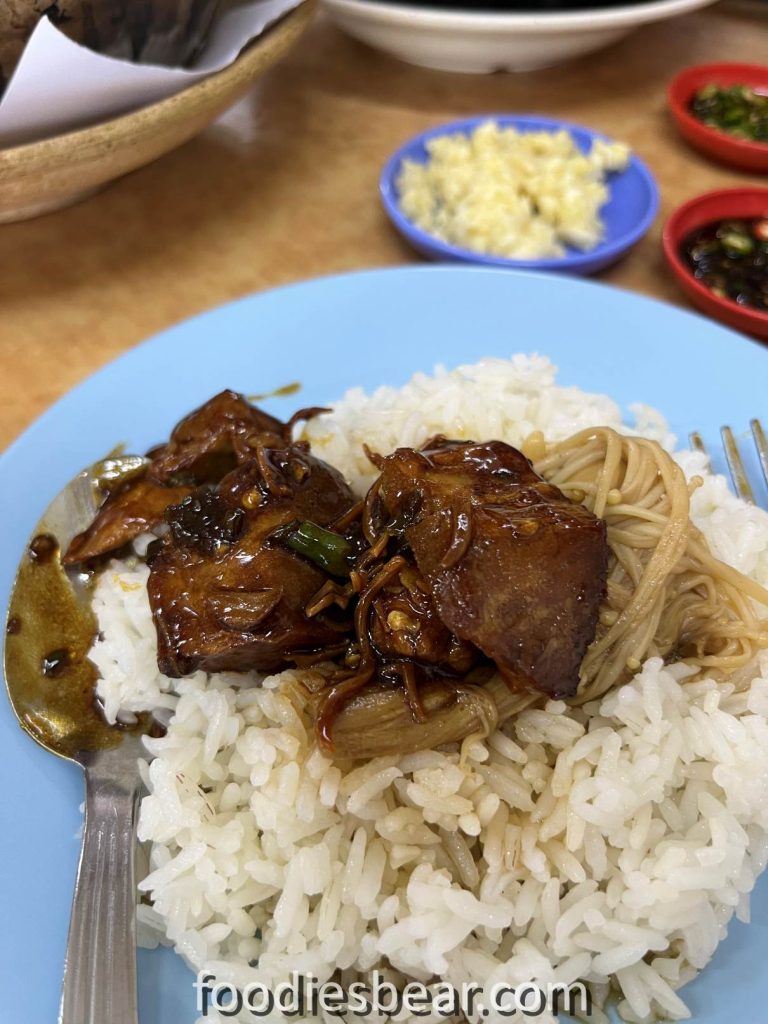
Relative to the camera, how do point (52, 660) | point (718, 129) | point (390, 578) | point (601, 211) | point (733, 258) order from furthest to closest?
point (718, 129) → point (601, 211) → point (733, 258) → point (52, 660) → point (390, 578)

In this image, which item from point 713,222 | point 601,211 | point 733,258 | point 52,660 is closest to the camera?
point 52,660

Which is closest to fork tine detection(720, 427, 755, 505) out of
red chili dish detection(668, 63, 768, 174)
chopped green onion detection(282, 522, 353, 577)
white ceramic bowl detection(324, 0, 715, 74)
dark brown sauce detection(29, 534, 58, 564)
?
chopped green onion detection(282, 522, 353, 577)

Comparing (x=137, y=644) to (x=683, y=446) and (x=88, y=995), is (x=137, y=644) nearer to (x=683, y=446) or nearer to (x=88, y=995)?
(x=88, y=995)

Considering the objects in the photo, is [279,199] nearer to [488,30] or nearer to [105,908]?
[488,30]

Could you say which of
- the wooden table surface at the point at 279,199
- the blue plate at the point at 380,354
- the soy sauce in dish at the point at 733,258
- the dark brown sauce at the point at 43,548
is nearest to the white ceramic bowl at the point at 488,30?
the wooden table surface at the point at 279,199

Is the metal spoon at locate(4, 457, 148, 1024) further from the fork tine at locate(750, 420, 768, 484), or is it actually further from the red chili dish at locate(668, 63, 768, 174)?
the red chili dish at locate(668, 63, 768, 174)

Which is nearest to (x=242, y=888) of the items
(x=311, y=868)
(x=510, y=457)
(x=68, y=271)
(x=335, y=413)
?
(x=311, y=868)

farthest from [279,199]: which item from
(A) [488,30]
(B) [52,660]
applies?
(B) [52,660]
